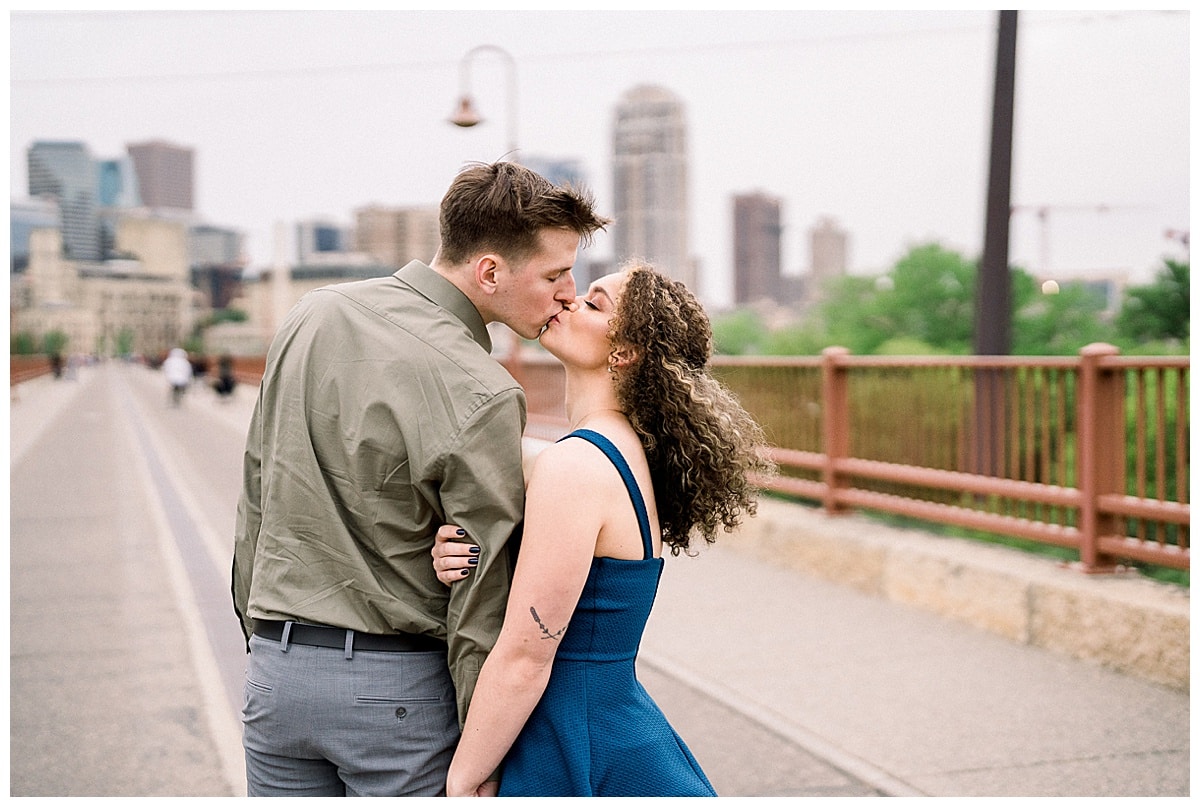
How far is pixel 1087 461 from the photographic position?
6.28 m

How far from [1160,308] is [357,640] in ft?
41.9

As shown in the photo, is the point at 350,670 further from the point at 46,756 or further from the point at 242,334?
the point at 242,334

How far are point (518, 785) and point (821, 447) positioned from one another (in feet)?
23.8

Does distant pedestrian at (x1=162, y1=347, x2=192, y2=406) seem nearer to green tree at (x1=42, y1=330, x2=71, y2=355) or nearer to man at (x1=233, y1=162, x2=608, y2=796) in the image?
man at (x1=233, y1=162, x2=608, y2=796)

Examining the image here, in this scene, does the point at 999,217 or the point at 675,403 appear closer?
the point at 675,403

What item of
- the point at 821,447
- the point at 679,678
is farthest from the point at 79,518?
the point at 679,678

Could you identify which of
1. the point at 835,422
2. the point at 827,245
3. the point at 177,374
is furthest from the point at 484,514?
the point at 827,245

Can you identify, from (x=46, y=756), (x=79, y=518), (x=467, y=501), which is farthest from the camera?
(x=79, y=518)

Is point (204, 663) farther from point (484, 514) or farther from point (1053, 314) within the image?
point (1053, 314)

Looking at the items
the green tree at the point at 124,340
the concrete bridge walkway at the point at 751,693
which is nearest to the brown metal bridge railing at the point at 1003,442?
the concrete bridge walkway at the point at 751,693

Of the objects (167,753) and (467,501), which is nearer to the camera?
(467,501)

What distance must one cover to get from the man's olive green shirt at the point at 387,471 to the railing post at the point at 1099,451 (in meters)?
4.93

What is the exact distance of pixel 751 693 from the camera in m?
5.55

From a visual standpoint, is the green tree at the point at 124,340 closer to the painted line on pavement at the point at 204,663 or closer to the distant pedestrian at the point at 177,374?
the distant pedestrian at the point at 177,374
